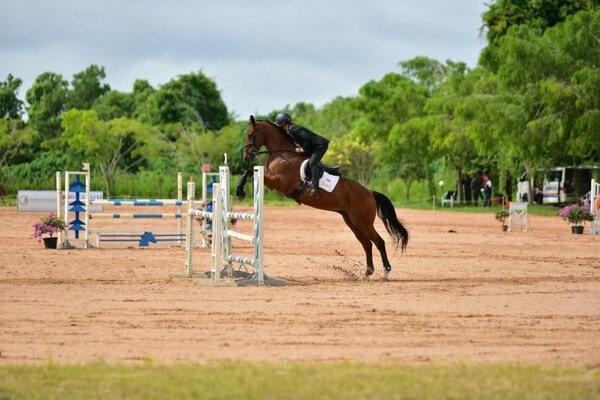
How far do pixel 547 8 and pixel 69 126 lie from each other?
32.7 m

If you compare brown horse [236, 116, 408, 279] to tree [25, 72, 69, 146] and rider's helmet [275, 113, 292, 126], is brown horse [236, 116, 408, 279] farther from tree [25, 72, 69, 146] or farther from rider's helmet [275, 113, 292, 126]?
tree [25, 72, 69, 146]

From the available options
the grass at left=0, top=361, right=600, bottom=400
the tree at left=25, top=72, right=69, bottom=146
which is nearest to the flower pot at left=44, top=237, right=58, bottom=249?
the grass at left=0, top=361, right=600, bottom=400

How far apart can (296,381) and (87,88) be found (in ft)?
291

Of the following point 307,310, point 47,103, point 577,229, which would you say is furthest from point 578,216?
point 47,103

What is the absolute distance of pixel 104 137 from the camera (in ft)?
230

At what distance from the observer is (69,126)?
70.9 meters

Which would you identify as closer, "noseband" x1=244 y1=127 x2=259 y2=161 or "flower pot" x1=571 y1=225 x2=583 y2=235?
"noseband" x1=244 y1=127 x2=259 y2=161

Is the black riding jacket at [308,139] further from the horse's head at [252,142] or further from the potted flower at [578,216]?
the potted flower at [578,216]

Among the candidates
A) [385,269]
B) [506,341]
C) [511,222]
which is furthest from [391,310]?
[511,222]

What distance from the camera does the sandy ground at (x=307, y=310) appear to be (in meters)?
9.34

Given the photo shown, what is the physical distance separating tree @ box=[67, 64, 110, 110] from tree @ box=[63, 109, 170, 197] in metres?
17.3

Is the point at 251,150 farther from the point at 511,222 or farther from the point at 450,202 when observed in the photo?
the point at 450,202

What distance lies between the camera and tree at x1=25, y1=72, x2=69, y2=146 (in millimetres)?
84750

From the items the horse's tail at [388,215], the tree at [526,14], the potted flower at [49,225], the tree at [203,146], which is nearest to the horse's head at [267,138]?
the horse's tail at [388,215]
